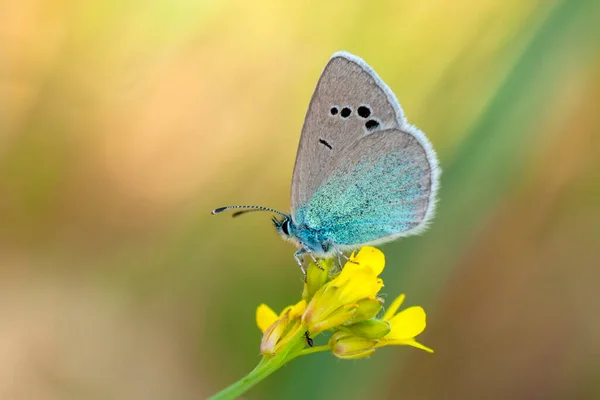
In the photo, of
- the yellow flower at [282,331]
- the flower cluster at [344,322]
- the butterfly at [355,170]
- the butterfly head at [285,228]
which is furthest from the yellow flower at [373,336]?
the butterfly head at [285,228]

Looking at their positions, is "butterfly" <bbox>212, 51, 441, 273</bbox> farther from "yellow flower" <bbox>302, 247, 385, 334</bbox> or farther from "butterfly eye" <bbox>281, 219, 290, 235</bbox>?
"yellow flower" <bbox>302, 247, 385, 334</bbox>

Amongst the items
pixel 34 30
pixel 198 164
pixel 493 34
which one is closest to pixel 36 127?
pixel 34 30

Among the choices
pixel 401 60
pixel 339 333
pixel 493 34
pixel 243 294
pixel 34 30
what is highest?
pixel 493 34

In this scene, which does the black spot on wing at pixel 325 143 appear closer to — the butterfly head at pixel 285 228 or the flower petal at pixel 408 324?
the butterfly head at pixel 285 228

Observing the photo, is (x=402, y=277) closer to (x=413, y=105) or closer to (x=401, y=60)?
(x=413, y=105)

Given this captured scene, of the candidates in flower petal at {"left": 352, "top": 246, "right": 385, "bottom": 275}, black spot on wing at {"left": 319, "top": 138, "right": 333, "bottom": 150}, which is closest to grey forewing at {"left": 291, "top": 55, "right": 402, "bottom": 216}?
black spot on wing at {"left": 319, "top": 138, "right": 333, "bottom": 150}
